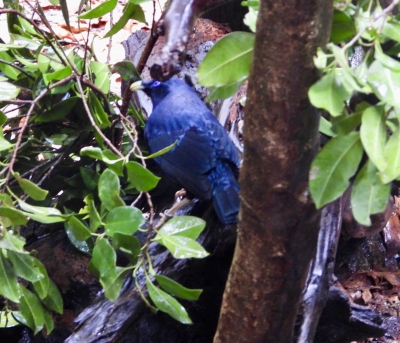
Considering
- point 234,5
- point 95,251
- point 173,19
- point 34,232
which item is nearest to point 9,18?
point 34,232

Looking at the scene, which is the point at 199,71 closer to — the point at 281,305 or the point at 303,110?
the point at 303,110

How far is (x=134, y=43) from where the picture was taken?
292 cm

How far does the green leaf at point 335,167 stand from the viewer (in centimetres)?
78

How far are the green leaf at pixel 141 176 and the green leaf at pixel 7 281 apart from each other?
1.27ft

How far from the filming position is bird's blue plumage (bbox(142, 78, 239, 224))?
1884 millimetres

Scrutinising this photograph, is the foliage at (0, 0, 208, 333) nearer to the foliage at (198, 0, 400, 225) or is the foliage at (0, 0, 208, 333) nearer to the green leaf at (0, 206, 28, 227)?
the green leaf at (0, 206, 28, 227)

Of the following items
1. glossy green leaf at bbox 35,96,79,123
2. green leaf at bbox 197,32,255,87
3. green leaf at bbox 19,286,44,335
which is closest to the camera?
green leaf at bbox 197,32,255,87

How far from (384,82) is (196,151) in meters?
1.32

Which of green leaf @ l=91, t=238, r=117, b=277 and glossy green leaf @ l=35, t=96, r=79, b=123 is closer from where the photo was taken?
green leaf @ l=91, t=238, r=117, b=277

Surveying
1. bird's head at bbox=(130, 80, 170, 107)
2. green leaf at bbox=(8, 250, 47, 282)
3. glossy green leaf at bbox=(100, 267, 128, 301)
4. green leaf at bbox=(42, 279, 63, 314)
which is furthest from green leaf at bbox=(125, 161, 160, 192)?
bird's head at bbox=(130, 80, 170, 107)

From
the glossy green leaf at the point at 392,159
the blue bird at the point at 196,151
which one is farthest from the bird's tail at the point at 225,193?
the glossy green leaf at the point at 392,159

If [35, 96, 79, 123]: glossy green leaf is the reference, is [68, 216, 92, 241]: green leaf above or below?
below

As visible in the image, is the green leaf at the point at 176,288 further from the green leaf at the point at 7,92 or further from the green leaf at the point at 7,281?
the green leaf at the point at 7,92

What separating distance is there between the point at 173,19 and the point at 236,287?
0.54 metres
